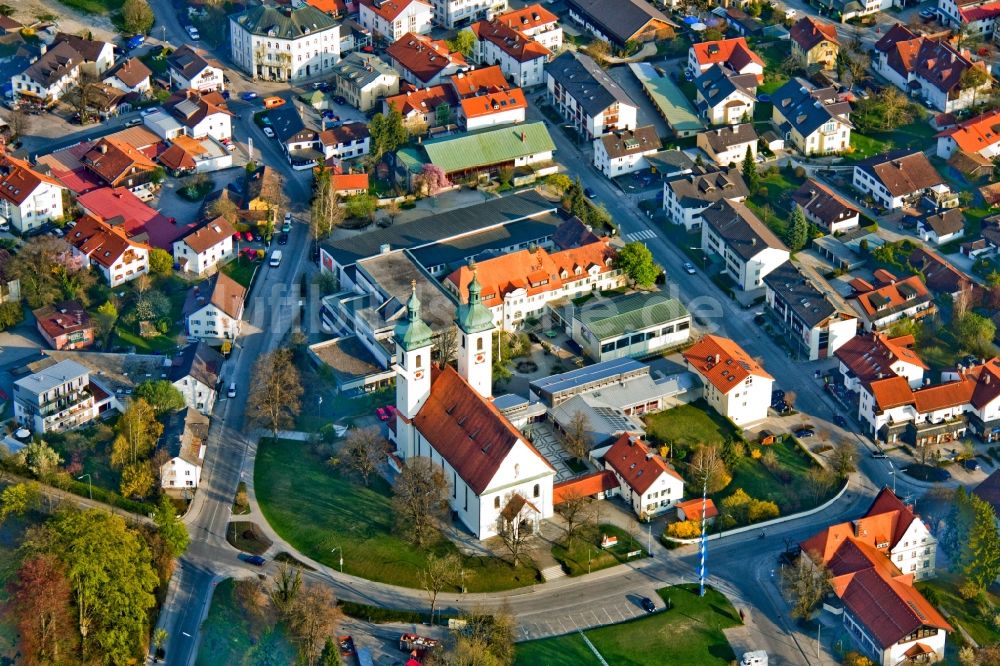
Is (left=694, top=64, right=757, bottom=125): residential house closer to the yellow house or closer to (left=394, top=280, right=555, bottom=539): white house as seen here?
the yellow house

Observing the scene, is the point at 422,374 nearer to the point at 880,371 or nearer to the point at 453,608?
the point at 453,608

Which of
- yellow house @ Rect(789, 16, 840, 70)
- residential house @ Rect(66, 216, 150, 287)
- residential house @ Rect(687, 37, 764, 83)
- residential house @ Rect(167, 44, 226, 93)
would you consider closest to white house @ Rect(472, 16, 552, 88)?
residential house @ Rect(687, 37, 764, 83)

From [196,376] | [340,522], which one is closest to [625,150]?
[196,376]

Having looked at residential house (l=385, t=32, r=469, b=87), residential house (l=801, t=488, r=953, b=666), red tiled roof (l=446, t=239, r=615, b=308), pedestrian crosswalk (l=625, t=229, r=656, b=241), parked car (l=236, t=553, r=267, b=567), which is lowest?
pedestrian crosswalk (l=625, t=229, r=656, b=241)

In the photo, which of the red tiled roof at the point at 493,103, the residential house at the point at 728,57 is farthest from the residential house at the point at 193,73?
the residential house at the point at 728,57

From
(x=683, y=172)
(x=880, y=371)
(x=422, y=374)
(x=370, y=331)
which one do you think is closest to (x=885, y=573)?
(x=880, y=371)

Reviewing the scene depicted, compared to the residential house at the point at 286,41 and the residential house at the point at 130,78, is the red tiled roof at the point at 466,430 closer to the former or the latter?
the residential house at the point at 286,41
